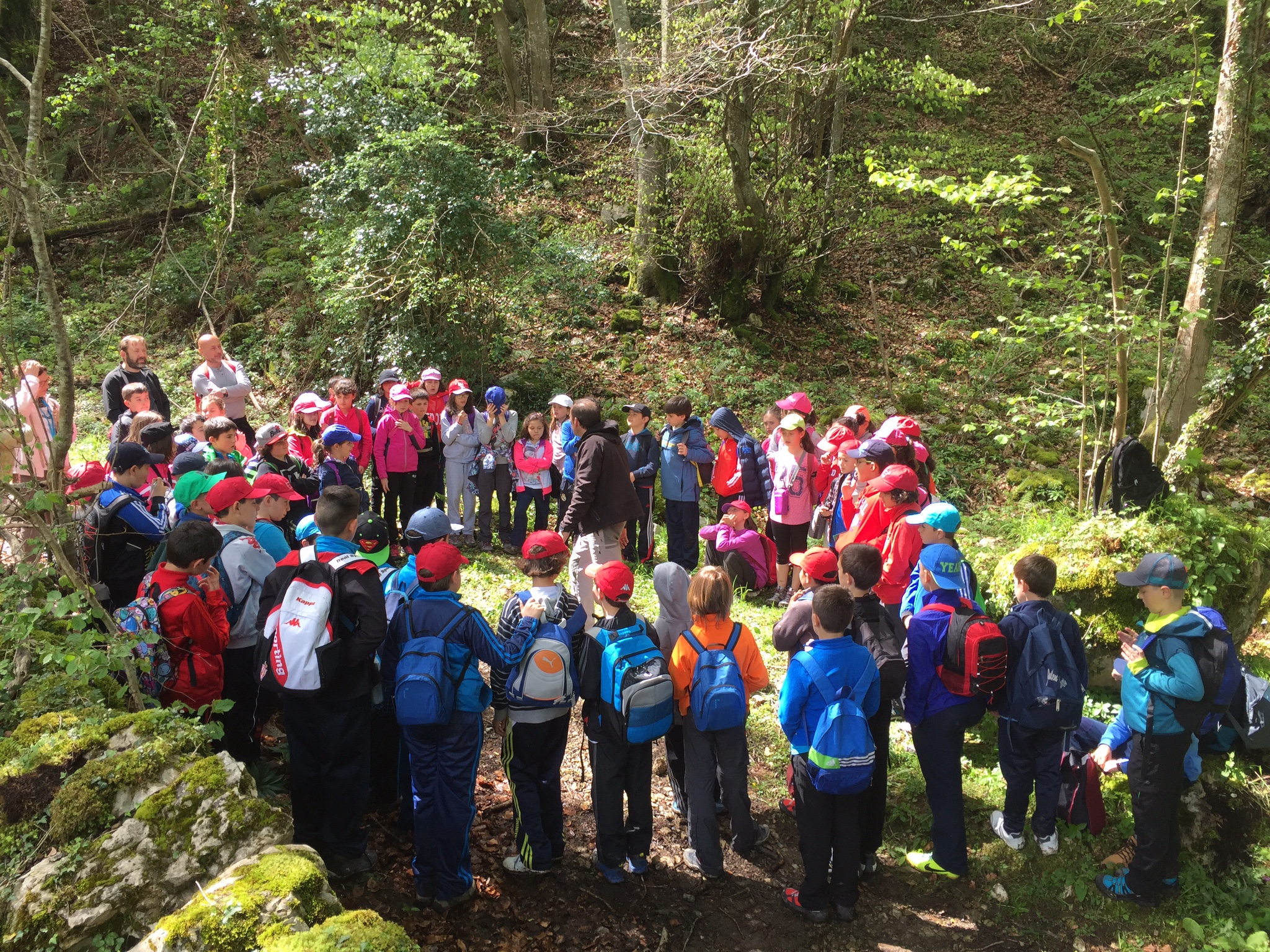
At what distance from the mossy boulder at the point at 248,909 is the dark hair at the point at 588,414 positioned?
13.9ft

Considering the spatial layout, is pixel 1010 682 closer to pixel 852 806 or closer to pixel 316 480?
pixel 852 806

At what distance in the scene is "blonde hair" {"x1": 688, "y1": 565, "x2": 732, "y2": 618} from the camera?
4.27m

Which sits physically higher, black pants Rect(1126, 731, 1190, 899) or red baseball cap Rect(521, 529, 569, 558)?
red baseball cap Rect(521, 529, 569, 558)

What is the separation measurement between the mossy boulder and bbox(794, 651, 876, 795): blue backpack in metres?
2.28

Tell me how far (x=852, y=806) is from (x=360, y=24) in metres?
13.5

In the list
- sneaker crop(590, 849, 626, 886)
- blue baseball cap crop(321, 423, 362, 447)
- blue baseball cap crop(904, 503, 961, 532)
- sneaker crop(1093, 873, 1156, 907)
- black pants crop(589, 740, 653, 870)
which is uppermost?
blue baseball cap crop(321, 423, 362, 447)

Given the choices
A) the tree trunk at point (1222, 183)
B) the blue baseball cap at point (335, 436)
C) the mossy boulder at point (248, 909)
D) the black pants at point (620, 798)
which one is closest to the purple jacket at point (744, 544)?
the black pants at point (620, 798)

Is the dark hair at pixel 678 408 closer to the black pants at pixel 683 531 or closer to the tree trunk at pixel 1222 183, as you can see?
the black pants at pixel 683 531

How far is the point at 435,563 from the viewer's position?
158 inches

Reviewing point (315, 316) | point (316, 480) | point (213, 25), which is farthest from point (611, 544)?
point (213, 25)

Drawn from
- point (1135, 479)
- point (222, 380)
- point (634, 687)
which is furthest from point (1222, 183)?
point (222, 380)

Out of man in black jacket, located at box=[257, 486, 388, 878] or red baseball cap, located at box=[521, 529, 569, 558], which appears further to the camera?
red baseball cap, located at box=[521, 529, 569, 558]

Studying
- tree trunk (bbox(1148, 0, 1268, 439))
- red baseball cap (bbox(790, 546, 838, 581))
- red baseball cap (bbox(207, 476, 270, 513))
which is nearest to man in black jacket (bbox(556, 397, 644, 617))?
red baseball cap (bbox(790, 546, 838, 581))

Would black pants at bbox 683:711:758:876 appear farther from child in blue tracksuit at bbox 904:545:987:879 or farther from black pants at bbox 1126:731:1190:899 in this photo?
black pants at bbox 1126:731:1190:899
